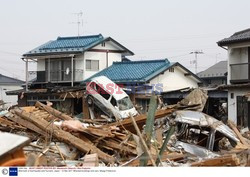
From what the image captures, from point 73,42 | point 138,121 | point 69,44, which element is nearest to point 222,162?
point 138,121

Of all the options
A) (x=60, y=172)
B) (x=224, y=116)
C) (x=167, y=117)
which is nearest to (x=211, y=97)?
(x=224, y=116)

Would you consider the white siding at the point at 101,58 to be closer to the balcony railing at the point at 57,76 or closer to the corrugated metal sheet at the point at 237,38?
the balcony railing at the point at 57,76

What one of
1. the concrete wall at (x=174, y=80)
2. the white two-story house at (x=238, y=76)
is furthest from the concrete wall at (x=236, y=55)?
the concrete wall at (x=174, y=80)

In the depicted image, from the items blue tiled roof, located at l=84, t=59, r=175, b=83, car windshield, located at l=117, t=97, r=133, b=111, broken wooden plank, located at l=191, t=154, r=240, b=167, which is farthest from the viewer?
blue tiled roof, located at l=84, t=59, r=175, b=83

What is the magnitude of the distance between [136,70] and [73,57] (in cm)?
512

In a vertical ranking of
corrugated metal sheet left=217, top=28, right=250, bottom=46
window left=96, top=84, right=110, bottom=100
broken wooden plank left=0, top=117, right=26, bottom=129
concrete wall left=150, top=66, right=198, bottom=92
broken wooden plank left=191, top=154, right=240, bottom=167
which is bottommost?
broken wooden plank left=191, top=154, right=240, bottom=167

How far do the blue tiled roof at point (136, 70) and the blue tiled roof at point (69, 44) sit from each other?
2.37 metres

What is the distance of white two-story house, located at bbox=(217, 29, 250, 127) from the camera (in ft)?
64.7

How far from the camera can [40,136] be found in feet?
30.4

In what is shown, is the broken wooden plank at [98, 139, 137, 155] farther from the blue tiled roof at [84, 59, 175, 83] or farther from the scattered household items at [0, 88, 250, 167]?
the blue tiled roof at [84, 59, 175, 83]

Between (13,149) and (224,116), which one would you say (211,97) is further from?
(13,149)

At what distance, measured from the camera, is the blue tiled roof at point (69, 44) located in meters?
31.4

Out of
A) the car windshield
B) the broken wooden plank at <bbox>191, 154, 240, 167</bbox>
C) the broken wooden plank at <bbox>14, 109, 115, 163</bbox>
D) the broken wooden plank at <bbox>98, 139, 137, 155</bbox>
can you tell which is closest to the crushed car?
the broken wooden plank at <bbox>98, 139, 137, 155</bbox>

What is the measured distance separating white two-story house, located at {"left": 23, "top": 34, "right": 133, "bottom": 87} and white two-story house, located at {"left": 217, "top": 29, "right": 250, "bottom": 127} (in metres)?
12.5
